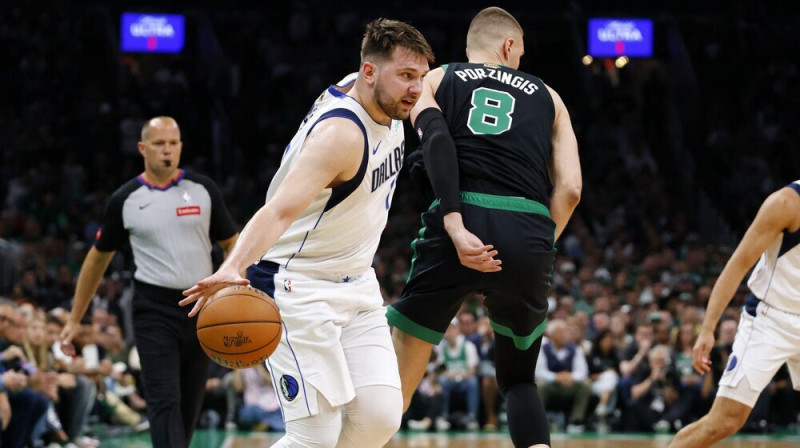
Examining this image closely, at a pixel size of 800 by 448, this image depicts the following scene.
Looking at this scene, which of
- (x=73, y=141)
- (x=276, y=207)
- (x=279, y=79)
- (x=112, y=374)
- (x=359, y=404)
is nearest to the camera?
(x=276, y=207)

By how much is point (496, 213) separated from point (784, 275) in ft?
7.11

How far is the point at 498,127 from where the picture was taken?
5.25 meters

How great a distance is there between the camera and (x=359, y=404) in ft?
15.4

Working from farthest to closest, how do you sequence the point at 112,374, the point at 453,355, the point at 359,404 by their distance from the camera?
the point at 453,355
the point at 112,374
the point at 359,404

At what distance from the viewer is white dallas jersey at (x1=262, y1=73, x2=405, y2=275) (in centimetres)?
463

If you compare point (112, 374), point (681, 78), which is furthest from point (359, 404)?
point (681, 78)

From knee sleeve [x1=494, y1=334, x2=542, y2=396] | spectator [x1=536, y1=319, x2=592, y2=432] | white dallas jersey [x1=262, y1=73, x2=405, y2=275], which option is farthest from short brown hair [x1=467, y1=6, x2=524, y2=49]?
spectator [x1=536, y1=319, x2=592, y2=432]

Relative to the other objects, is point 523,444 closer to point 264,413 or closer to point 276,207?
point 276,207

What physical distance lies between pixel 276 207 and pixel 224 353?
0.61 metres

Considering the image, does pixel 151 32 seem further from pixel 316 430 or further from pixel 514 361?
pixel 316 430

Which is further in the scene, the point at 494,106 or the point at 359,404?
the point at 494,106

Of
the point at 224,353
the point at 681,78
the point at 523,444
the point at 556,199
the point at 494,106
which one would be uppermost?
the point at 681,78

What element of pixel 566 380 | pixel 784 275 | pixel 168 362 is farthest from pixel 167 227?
pixel 566 380

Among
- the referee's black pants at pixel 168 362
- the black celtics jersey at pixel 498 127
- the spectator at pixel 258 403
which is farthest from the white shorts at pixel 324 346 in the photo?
the spectator at pixel 258 403
